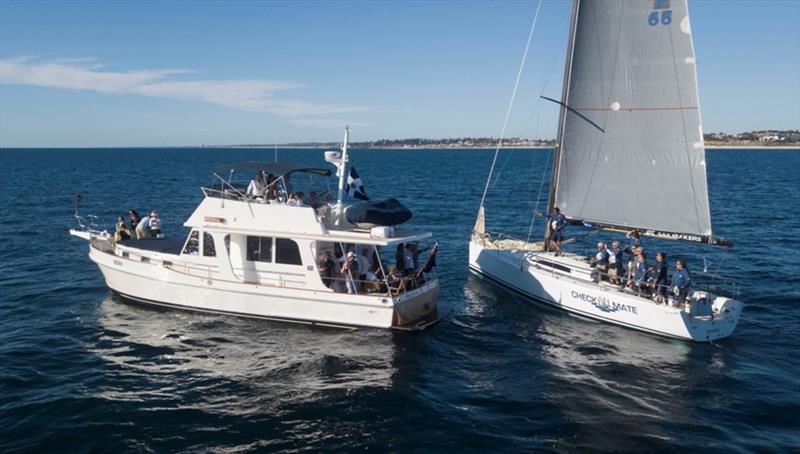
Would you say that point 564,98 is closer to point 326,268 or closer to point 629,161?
point 629,161

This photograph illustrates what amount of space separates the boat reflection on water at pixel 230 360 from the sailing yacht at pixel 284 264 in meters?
0.65

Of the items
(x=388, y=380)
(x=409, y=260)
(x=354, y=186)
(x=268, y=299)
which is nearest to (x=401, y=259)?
(x=409, y=260)

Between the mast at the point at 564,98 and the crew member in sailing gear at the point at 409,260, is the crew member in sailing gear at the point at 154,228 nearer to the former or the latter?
the crew member in sailing gear at the point at 409,260

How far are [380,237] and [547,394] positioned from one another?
662cm

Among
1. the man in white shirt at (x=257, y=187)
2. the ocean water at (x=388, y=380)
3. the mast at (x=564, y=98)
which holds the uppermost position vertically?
the mast at (x=564, y=98)

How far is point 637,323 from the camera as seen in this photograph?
59.4 feet

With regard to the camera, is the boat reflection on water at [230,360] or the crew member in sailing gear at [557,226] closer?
the boat reflection on water at [230,360]

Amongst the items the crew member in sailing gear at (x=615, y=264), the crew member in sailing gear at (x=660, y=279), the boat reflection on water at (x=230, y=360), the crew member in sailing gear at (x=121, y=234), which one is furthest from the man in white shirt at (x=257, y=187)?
the crew member in sailing gear at (x=660, y=279)

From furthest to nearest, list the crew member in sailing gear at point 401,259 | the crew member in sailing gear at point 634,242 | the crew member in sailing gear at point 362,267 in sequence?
the crew member in sailing gear at point 634,242 → the crew member in sailing gear at point 401,259 → the crew member in sailing gear at point 362,267

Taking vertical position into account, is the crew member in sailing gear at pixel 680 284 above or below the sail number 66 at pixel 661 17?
below

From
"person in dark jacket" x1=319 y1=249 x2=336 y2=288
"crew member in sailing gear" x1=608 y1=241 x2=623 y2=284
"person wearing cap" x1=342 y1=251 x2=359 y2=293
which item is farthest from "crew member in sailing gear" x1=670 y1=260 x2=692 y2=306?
"person in dark jacket" x1=319 y1=249 x2=336 y2=288

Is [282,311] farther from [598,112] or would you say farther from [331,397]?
[598,112]

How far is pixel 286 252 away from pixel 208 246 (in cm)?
283

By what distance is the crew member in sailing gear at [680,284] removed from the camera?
17.4m
